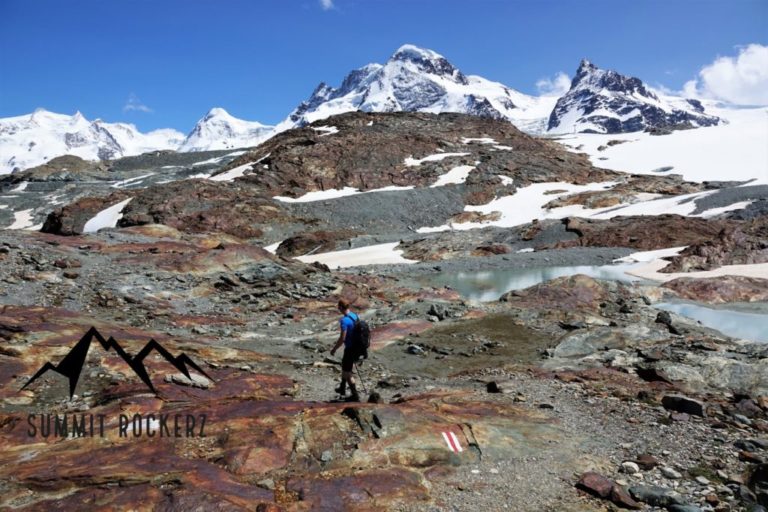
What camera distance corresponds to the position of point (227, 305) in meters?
20.1

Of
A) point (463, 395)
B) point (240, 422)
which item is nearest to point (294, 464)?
point (240, 422)

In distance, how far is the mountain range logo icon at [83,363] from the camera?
927cm

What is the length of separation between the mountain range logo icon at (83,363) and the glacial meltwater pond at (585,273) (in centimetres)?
1758

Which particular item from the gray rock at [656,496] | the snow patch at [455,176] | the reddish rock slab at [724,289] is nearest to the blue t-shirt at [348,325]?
the gray rock at [656,496]

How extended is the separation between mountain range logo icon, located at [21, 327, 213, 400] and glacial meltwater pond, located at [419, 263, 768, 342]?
17579 millimetres

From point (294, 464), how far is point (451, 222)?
57.0 metres

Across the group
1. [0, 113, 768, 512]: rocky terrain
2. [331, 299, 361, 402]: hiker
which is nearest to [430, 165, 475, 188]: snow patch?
[0, 113, 768, 512]: rocky terrain

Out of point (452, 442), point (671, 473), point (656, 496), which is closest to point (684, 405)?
point (671, 473)

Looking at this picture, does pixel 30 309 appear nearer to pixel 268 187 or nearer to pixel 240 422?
pixel 240 422

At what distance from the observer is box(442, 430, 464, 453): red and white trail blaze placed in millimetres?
6895

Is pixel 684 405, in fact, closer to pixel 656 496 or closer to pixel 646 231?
pixel 656 496

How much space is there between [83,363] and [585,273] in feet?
111

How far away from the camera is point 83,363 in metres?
10.0

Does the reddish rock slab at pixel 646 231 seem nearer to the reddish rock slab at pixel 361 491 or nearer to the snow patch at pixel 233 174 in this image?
the reddish rock slab at pixel 361 491
